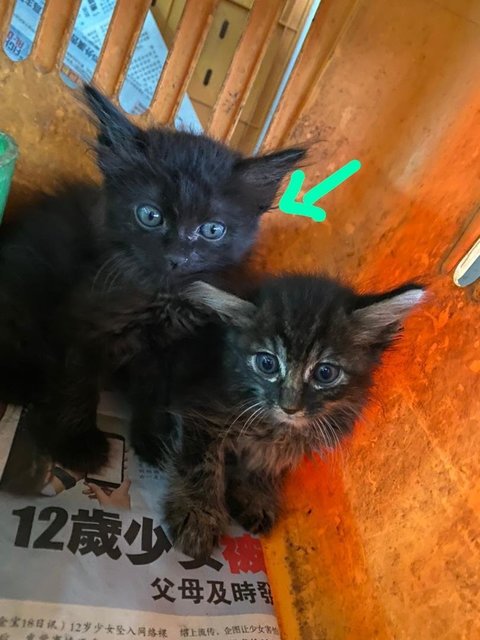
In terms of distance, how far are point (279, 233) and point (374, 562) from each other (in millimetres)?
721

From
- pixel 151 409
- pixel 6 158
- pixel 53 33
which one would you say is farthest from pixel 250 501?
pixel 53 33

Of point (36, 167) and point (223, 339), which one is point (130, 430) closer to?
point (223, 339)

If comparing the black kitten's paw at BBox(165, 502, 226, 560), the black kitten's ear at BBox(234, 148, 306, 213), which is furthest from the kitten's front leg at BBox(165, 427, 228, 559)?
the black kitten's ear at BBox(234, 148, 306, 213)

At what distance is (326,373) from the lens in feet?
3.41

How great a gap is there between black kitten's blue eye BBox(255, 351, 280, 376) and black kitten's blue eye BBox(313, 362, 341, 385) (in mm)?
66

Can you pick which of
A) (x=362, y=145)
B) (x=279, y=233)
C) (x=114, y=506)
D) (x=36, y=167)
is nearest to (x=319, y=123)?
(x=362, y=145)

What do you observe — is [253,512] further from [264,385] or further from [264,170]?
[264,170]

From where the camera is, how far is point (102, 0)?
145 centimetres

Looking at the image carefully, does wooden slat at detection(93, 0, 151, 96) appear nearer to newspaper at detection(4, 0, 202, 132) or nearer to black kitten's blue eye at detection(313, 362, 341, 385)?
newspaper at detection(4, 0, 202, 132)

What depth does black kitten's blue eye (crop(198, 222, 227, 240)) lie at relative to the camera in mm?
1064

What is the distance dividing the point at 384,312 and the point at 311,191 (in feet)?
1.56

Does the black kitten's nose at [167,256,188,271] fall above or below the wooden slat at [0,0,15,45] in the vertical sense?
below

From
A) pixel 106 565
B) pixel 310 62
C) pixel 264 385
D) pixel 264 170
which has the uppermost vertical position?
pixel 310 62

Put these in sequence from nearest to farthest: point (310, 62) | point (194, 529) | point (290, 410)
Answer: point (290, 410), point (194, 529), point (310, 62)
